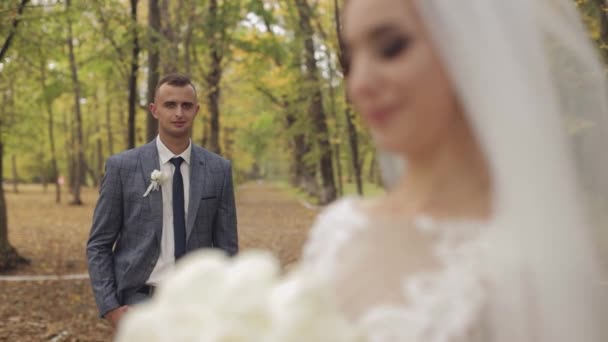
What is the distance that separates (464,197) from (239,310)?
0.59 m

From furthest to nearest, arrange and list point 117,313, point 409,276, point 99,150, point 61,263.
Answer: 1. point 99,150
2. point 61,263
3. point 117,313
4. point 409,276

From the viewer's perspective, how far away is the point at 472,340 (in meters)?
1.28

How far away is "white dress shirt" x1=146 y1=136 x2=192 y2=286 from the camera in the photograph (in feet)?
12.5

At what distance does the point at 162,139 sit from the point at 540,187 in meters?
3.13

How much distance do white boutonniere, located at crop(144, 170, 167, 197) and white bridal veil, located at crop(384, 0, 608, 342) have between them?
279 cm

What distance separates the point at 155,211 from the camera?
3.88m

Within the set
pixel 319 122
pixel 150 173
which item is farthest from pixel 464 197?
pixel 319 122

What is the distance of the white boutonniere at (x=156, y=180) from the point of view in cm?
386

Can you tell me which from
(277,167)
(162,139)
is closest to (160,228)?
(162,139)

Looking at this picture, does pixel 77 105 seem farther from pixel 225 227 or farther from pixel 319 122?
pixel 225 227

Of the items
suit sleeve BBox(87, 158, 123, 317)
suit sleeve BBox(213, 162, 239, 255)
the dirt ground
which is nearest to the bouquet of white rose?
suit sleeve BBox(87, 158, 123, 317)

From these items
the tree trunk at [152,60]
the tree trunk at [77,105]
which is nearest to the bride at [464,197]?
the tree trunk at [152,60]

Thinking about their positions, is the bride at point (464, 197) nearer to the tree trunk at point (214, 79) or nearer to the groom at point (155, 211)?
the groom at point (155, 211)

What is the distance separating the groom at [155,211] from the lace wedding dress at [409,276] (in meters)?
2.58
